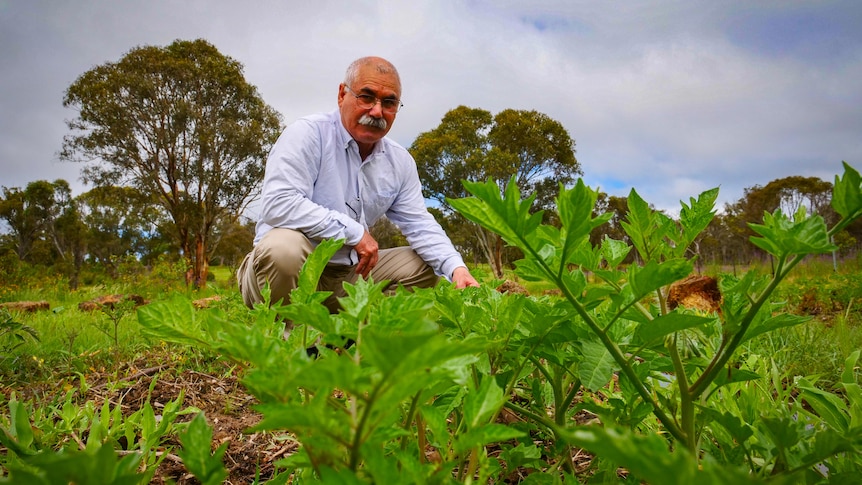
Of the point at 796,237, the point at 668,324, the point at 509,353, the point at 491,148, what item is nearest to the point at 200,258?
the point at 491,148

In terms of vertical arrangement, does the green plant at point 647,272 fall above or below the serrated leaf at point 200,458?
above

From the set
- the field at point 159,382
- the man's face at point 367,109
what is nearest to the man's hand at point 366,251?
the field at point 159,382

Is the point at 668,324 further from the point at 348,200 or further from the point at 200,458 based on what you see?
the point at 348,200

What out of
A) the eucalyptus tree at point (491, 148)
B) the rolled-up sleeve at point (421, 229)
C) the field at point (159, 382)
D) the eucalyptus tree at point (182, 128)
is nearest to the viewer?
the field at point (159, 382)

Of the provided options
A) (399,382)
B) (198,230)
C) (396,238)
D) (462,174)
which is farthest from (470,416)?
(396,238)

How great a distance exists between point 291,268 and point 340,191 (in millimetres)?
782

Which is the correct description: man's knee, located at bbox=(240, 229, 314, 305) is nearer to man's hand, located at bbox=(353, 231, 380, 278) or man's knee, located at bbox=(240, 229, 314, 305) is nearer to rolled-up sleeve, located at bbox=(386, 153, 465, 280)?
man's hand, located at bbox=(353, 231, 380, 278)

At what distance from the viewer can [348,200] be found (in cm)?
347

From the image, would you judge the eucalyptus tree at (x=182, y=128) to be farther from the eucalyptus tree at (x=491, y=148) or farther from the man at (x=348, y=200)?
the man at (x=348, y=200)

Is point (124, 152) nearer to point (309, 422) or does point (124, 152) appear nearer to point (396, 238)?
point (396, 238)

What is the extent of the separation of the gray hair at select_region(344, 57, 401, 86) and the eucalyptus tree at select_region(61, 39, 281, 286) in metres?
17.2

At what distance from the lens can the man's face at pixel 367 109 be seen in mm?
3326

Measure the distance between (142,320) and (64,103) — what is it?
77.3 feet

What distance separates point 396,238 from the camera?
3325 cm
